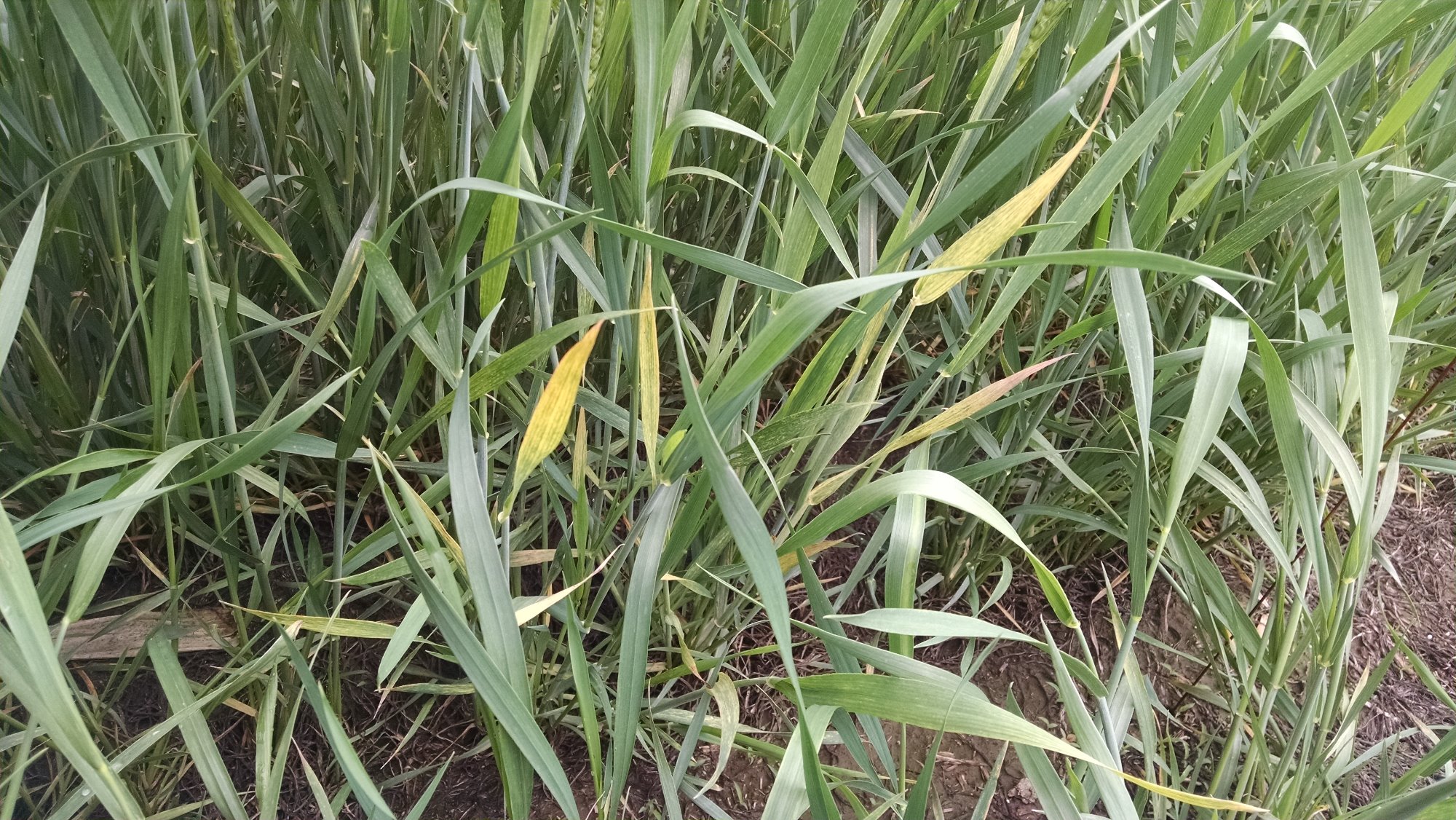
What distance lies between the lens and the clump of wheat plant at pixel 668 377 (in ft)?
1.39

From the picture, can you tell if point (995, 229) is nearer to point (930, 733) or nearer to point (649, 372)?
point (649, 372)

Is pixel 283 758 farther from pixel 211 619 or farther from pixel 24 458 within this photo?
pixel 24 458

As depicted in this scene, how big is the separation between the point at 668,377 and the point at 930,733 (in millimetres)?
433

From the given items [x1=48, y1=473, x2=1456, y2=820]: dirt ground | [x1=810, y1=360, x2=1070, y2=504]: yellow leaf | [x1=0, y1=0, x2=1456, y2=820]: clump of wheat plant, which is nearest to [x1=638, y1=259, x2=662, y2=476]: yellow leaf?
[x1=0, y1=0, x2=1456, y2=820]: clump of wheat plant

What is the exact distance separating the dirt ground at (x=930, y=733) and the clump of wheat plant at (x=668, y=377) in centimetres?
1

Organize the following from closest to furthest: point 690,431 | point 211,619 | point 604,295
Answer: point 690,431 < point 604,295 < point 211,619

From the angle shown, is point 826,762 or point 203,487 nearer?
point 203,487

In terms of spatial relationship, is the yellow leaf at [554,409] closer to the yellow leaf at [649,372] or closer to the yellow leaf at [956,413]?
the yellow leaf at [649,372]

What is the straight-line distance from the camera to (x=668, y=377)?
0.80m

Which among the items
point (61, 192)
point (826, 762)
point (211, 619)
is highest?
point (61, 192)

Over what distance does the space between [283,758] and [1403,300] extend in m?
0.94

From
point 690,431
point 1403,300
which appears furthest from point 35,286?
point 1403,300

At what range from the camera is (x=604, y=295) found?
1.77 feet

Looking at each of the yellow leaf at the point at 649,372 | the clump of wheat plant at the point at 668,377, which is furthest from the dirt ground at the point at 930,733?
the yellow leaf at the point at 649,372
